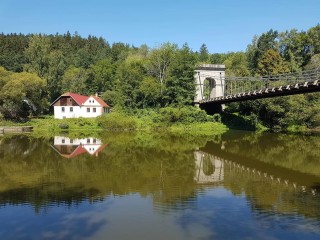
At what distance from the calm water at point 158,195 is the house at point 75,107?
1280 inches

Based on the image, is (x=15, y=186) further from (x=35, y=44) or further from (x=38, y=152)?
(x=35, y=44)

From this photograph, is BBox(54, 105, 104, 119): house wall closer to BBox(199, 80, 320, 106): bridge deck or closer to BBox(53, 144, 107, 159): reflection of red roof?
BBox(199, 80, 320, 106): bridge deck

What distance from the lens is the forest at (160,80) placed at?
52.8 m

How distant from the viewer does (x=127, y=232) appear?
11016mm

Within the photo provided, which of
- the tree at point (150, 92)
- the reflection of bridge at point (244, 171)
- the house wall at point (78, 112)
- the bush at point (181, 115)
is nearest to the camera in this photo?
the reflection of bridge at point (244, 171)

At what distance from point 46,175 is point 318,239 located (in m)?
14.0

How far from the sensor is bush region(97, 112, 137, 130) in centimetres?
5266

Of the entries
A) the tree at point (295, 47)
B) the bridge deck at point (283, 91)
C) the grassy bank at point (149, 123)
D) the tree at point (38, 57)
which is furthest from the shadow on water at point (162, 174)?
the tree at point (295, 47)

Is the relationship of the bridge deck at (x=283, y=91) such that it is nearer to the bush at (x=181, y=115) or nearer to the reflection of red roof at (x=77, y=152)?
the bush at (x=181, y=115)

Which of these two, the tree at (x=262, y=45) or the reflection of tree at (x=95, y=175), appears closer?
the reflection of tree at (x=95, y=175)

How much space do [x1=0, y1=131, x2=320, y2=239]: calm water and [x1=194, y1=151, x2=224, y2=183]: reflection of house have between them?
0.06 m

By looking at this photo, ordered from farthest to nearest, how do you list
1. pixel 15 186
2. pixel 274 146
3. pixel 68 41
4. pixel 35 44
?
pixel 68 41, pixel 35 44, pixel 274 146, pixel 15 186

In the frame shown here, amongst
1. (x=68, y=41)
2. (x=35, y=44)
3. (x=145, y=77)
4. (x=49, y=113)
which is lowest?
(x=49, y=113)

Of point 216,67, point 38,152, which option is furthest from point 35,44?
point 38,152
